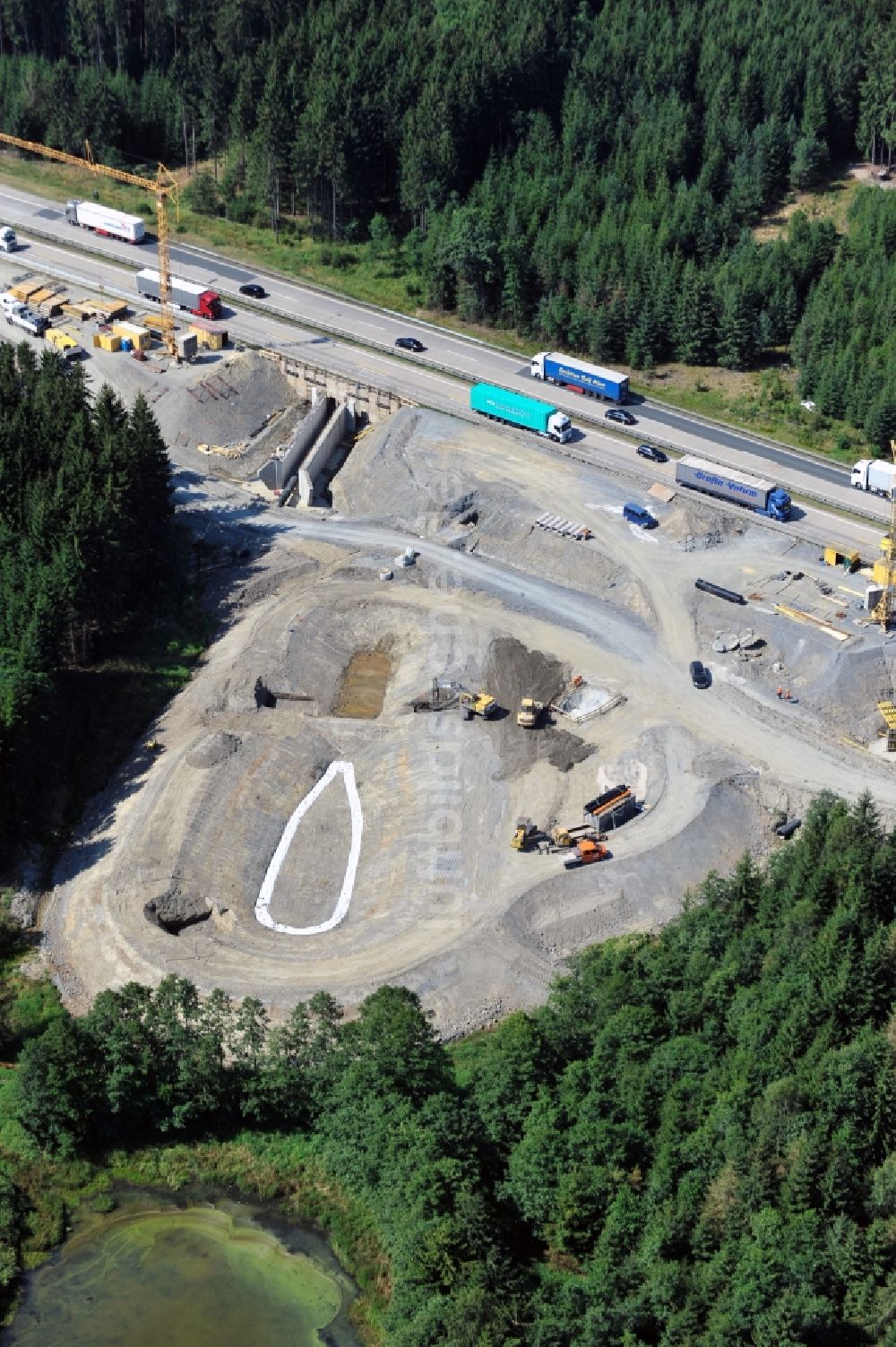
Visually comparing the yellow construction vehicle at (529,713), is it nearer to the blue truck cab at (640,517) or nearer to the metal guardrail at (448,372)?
the blue truck cab at (640,517)

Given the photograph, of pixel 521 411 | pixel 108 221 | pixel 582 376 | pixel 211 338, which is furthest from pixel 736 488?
pixel 108 221

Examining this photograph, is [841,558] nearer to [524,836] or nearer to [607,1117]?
[524,836]

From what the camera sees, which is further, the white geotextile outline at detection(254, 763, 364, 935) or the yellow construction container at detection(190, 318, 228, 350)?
the yellow construction container at detection(190, 318, 228, 350)

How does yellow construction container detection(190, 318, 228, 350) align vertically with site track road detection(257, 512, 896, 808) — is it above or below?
above

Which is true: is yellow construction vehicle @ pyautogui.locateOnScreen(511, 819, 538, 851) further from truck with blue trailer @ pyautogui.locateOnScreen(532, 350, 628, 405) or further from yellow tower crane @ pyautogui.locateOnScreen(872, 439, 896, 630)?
truck with blue trailer @ pyautogui.locateOnScreen(532, 350, 628, 405)

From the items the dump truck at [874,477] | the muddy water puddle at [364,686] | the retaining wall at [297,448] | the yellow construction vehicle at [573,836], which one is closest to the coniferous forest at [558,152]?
the dump truck at [874,477]

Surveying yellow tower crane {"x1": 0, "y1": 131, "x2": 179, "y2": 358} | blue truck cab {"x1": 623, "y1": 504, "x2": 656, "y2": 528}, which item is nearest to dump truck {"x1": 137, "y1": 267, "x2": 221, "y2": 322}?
yellow tower crane {"x1": 0, "y1": 131, "x2": 179, "y2": 358}
